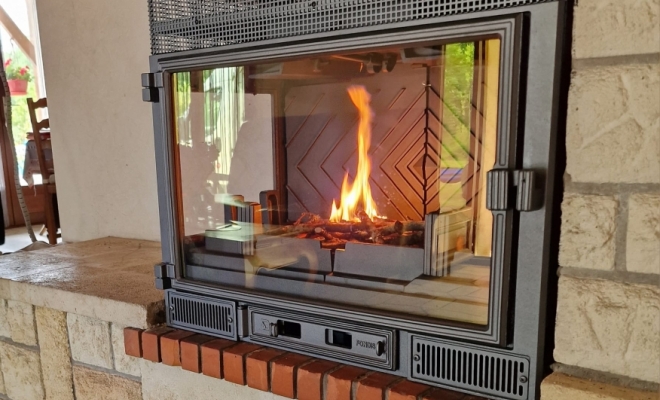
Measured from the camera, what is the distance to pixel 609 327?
0.78m

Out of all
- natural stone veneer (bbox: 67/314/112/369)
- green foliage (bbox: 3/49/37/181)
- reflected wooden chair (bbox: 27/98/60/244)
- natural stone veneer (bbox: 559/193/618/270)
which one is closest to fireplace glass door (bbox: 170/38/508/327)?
natural stone veneer (bbox: 559/193/618/270)

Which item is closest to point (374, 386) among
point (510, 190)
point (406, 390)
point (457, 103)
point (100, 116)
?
point (406, 390)

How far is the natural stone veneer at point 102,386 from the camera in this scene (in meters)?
1.33

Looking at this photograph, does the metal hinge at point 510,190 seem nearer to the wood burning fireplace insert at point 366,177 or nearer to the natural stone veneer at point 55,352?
the wood burning fireplace insert at point 366,177

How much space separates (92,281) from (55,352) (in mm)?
221

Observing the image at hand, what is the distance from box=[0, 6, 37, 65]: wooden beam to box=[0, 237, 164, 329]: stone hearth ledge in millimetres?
3746

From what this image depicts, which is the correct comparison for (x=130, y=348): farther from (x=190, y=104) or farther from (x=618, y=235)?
(x=618, y=235)

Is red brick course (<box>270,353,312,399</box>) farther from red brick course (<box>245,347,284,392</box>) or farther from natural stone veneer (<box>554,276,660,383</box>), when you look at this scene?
natural stone veneer (<box>554,276,660,383</box>)

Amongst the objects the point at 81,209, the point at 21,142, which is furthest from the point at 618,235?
the point at 21,142

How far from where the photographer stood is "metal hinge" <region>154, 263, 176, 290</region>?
1.22 metres

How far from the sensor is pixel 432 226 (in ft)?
3.19

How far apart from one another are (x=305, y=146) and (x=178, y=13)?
406mm

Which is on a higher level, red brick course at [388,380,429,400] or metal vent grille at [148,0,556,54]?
metal vent grille at [148,0,556,54]

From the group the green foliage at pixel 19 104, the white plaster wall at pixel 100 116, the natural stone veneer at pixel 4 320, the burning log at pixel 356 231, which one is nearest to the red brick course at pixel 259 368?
the burning log at pixel 356 231
